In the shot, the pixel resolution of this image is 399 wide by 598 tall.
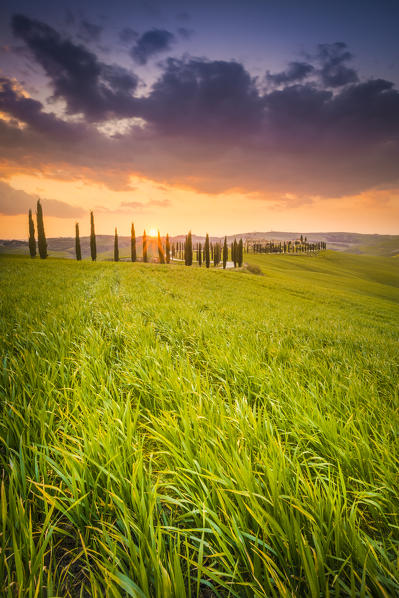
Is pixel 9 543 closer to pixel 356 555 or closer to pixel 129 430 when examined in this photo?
pixel 129 430

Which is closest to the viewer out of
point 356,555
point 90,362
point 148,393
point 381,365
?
point 356,555

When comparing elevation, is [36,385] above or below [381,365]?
Result: above

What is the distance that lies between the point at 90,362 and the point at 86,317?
2936 millimetres

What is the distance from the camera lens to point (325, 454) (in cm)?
192

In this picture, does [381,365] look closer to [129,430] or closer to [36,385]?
[129,430]

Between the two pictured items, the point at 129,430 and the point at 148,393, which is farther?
the point at 148,393

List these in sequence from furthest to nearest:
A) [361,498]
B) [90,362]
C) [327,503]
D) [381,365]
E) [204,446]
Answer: [381,365], [90,362], [204,446], [361,498], [327,503]

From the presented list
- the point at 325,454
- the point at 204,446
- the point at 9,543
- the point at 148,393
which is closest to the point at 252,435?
the point at 204,446

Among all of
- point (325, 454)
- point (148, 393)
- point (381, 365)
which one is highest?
point (148, 393)

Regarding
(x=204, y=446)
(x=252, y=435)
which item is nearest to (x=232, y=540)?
(x=204, y=446)

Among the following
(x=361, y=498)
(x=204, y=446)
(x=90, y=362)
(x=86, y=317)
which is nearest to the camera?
(x=361, y=498)

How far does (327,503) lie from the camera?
1313 mm

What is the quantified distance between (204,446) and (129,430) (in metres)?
0.59

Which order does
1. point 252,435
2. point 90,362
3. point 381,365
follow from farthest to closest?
1. point 381,365
2. point 90,362
3. point 252,435
